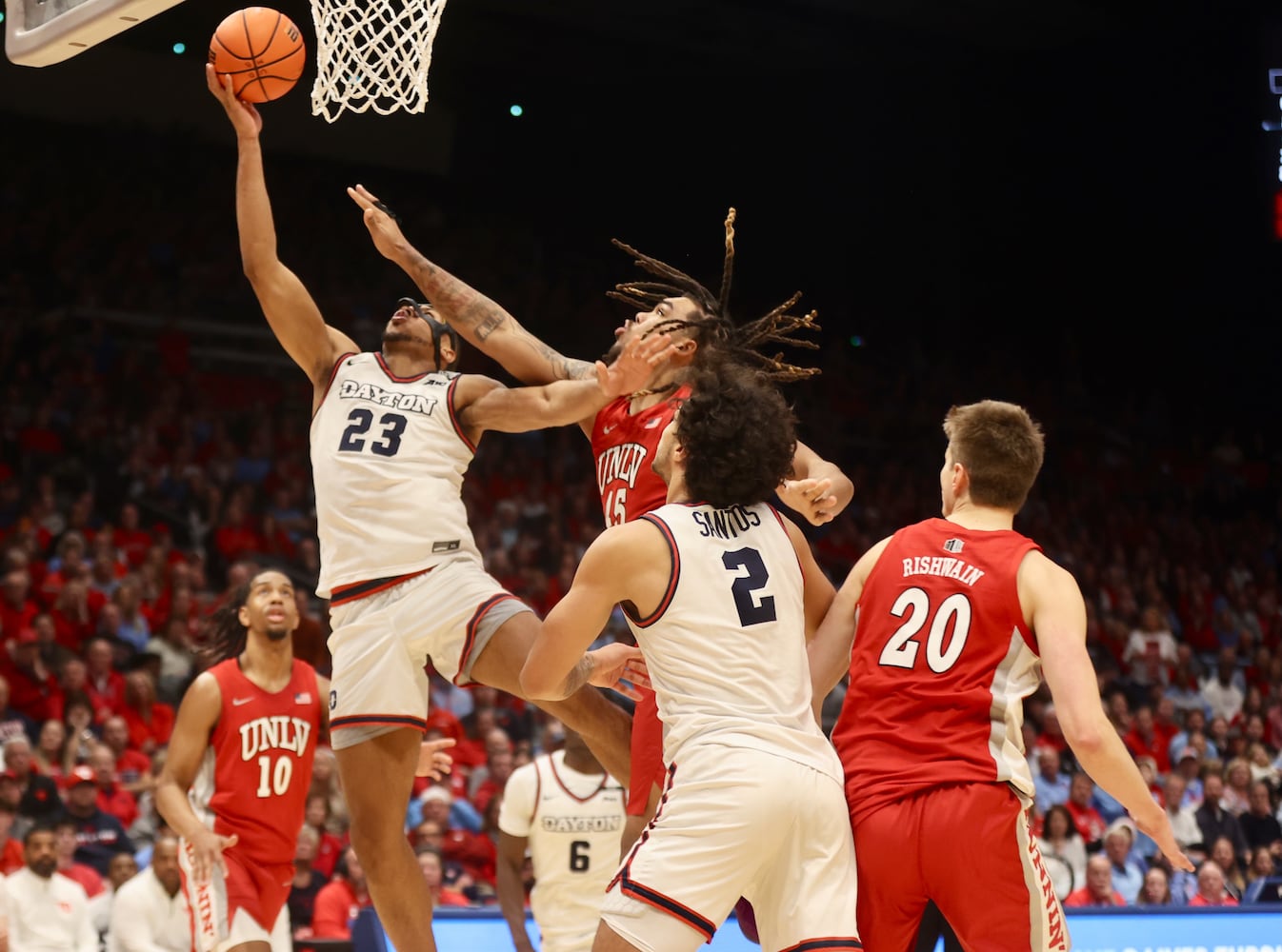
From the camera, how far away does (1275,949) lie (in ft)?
26.3

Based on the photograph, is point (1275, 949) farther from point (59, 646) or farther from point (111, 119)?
point (111, 119)

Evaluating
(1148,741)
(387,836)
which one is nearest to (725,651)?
(387,836)

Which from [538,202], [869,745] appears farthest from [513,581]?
[869,745]

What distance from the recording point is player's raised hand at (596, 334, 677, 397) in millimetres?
4660

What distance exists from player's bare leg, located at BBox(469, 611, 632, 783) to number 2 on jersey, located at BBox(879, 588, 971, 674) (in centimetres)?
137

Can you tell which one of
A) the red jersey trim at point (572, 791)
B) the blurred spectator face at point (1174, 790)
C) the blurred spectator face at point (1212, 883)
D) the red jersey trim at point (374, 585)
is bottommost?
the blurred spectator face at point (1212, 883)

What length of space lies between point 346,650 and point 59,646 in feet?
20.0

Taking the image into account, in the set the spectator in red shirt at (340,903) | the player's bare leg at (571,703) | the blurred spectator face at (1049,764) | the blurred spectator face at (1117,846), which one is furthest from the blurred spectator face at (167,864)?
the blurred spectator face at (1049,764)

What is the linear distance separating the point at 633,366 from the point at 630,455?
0.54 metres

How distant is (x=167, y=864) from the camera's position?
25.6 ft

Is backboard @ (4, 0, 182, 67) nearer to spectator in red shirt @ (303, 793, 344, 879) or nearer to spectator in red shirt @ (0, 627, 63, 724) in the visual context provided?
spectator in red shirt @ (303, 793, 344, 879)

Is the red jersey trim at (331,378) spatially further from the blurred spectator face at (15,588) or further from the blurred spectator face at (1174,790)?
the blurred spectator face at (1174,790)

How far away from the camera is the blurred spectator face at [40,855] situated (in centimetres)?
793

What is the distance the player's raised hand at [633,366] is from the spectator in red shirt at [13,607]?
726 centimetres
